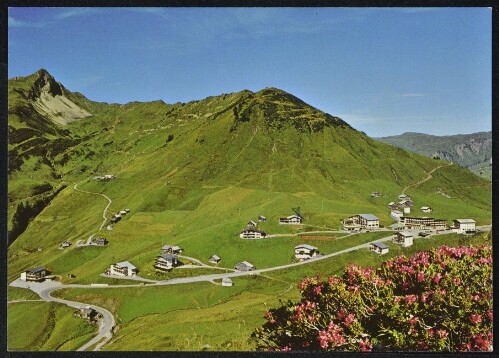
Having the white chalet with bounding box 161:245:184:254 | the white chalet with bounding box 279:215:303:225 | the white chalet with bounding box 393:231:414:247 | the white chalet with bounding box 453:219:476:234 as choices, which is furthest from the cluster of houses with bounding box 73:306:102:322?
the white chalet with bounding box 453:219:476:234

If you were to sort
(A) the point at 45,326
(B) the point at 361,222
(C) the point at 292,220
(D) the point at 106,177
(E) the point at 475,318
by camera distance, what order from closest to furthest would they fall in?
1. (E) the point at 475,318
2. (A) the point at 45,326
3. (B) the point at 361,222
4. (C) the point at 292,220
5. (D) the point at 106,177

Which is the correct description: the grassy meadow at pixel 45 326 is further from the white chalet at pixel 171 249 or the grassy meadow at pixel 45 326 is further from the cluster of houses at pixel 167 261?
the white chalet at pixel 171 249

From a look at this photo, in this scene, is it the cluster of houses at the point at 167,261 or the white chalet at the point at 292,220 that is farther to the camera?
the white chalet at the point at 292,220

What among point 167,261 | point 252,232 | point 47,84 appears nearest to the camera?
point 167,261

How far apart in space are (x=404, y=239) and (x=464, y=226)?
598 centimetres

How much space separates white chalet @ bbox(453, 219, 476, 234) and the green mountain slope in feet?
7.48

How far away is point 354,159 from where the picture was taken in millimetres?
59156

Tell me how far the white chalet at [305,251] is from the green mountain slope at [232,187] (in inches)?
37.5

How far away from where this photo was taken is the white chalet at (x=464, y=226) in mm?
36062

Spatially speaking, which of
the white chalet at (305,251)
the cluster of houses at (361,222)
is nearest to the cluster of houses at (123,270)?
the white chalet at (305,251)

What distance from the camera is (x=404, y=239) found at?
35.8m

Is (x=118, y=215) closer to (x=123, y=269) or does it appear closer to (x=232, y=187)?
(x=123, y=269)

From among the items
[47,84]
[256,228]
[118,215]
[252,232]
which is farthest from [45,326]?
[47,84]

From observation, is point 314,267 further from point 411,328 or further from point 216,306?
Result: point 411,328
